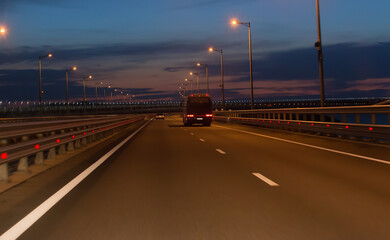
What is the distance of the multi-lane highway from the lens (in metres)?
6.33

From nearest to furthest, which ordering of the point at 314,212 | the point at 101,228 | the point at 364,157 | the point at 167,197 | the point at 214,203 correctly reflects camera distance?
the point at 101,228 → the point at 314,212 → the point at 214,203 → the point at 167,197 → the point at 364,157

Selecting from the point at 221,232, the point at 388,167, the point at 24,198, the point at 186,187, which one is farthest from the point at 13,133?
the point at 388,167

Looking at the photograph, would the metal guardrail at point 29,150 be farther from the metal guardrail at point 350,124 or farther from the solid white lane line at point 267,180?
the metal guardrail at point 350,124

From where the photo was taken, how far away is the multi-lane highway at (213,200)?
6332mm

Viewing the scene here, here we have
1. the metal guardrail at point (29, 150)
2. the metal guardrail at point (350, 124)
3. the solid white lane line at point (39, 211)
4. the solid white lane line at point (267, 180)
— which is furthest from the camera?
the metal guardrail at point (350, 124)

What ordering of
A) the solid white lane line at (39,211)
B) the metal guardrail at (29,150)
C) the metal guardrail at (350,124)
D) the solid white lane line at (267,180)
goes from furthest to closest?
1. the metal guardrail at (350,124)
2. the metal guardrail at (29,150)
3. the solid white lane line at (267,180)
4. the solid white lane line at (39,211)

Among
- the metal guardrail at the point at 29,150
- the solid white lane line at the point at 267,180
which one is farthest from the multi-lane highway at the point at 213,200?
the metal guardrail at the point at 29,150

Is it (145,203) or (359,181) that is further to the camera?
(359,181)

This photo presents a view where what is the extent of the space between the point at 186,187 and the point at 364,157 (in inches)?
291

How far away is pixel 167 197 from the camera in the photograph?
871cm

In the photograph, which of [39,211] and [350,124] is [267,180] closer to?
[39,211]

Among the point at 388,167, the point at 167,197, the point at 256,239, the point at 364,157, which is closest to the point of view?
the point at 256,239

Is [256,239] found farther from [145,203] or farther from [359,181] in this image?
[359,181]

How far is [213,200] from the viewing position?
8.41m
